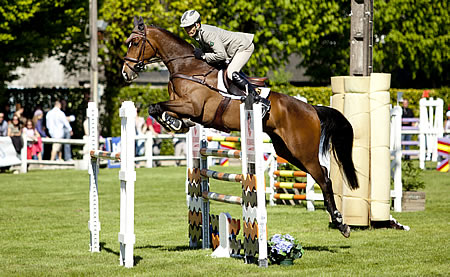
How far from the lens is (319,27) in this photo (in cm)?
3209

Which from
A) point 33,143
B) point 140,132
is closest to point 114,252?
point 33,143

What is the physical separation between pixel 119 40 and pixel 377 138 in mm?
20069

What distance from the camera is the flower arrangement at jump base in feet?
25.6

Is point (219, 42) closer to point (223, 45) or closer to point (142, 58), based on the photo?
point (223, 45)

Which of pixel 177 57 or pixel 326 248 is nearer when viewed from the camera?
pixel 326 248

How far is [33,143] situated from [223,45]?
44.6 ft

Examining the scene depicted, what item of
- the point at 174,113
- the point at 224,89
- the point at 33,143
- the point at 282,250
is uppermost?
the point at 224,89

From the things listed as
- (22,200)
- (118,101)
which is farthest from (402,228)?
(118,101)

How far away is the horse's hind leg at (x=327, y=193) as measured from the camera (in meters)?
9.21

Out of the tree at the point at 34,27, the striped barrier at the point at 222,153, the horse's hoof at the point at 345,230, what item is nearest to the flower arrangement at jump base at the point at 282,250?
the striped barrier at the point at 222,153

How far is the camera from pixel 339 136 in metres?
9.98

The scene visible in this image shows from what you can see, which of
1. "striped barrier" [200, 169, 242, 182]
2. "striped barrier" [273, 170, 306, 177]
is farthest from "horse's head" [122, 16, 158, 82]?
"striped barrier" [273, 170, 306, 177]

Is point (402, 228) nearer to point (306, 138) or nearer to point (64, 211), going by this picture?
point (306, 138)

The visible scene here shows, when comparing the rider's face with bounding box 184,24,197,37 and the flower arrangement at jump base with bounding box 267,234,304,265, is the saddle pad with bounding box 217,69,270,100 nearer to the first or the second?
the rider's face with bounding box 184,24,197,37
